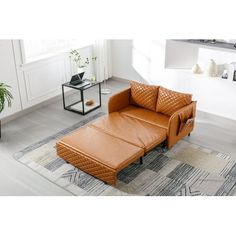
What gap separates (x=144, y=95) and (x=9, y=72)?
218 cm

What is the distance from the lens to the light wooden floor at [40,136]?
153 inches

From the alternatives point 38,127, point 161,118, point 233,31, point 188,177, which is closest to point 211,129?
point 161,118

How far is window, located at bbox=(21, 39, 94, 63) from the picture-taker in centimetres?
551

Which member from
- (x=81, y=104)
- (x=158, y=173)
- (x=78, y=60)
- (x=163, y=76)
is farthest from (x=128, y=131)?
(x=78, y=60)

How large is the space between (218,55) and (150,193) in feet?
8.86

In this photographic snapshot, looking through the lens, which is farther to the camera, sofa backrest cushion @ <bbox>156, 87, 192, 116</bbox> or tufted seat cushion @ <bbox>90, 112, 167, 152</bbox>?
sofa backrest cushion @ <bbox>156, 87, 192, 116</bbox>

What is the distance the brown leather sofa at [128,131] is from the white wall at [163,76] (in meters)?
0.92

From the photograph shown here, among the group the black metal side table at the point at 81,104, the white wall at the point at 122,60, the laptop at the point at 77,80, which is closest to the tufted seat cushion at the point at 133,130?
the black metal side table at the point at 81,104

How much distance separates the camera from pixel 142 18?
53 cm

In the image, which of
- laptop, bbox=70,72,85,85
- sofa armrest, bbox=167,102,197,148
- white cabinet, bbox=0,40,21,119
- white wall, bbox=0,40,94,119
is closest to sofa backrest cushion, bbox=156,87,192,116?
sofa armrest, bbox=167,102,197,148

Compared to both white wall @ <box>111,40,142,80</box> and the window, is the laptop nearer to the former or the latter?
the window

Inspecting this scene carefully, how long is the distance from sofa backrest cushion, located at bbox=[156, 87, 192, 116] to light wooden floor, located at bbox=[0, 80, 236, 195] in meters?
0.57

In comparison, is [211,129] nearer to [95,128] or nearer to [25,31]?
[95,128]

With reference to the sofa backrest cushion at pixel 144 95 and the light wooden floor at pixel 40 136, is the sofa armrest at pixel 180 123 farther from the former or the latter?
the sofa backrest cushion at pixel 144 95
